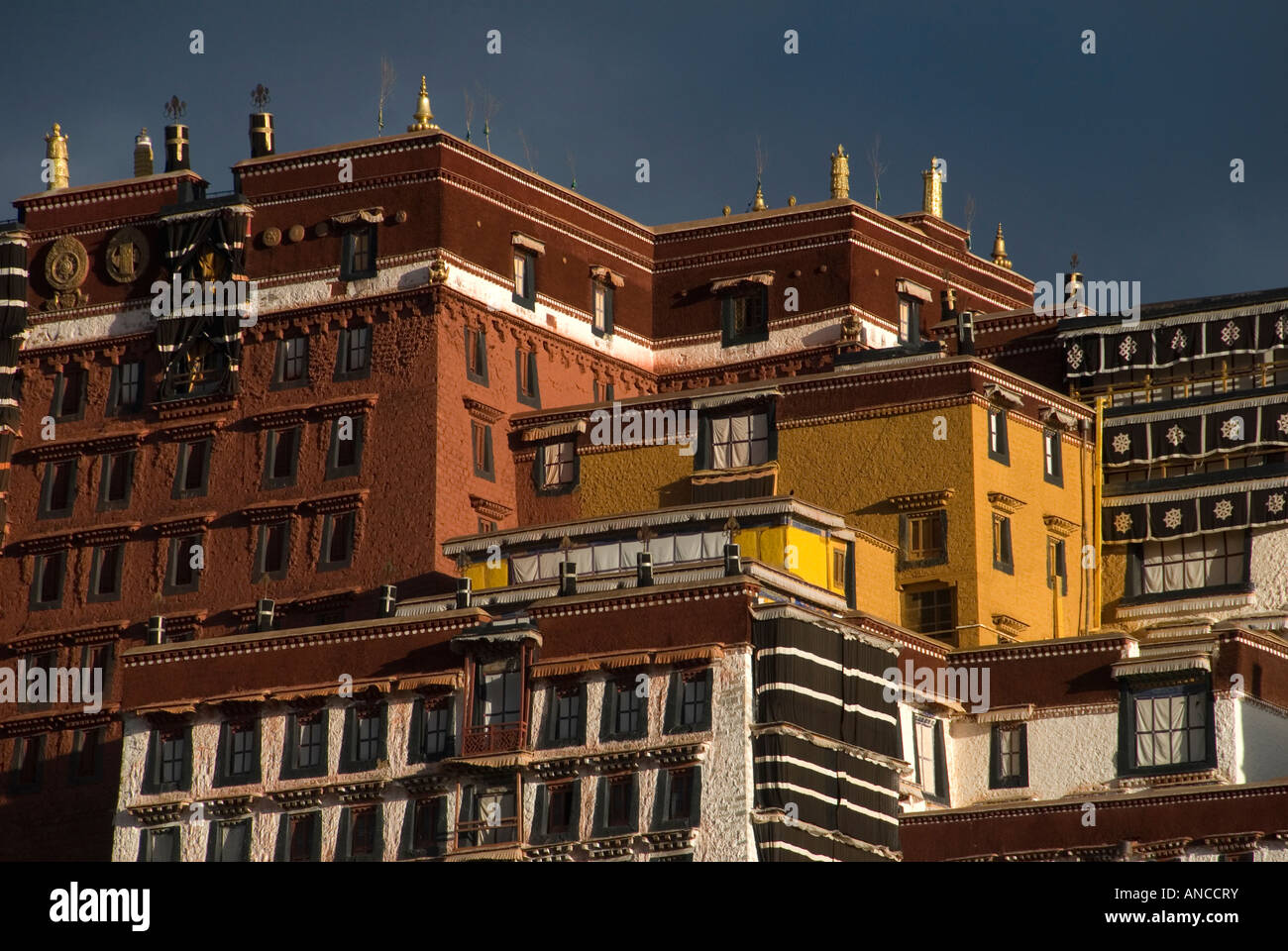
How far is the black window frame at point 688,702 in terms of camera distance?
7569cm

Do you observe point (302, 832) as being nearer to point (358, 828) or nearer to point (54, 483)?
point (358, 828)

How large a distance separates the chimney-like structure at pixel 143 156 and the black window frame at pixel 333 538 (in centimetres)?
1693

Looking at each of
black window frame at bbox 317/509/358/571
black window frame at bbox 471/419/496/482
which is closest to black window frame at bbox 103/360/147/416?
black window frame at bbox 317/509/358/571

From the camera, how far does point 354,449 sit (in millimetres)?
91250

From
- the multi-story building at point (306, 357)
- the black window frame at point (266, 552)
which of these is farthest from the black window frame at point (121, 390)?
the black window frame at point (266, 552)

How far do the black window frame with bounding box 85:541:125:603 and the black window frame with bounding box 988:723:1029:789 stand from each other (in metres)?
28.9

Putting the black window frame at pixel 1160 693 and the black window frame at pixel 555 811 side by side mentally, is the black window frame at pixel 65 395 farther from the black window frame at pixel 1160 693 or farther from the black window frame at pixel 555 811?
the black window frame at pixel 1160 693

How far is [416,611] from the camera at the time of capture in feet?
275

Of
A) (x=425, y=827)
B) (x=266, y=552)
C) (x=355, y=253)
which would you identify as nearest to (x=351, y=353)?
(x=355, y=253)

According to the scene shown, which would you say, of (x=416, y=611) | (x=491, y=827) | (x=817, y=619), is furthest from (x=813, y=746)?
(x=416, y=611)

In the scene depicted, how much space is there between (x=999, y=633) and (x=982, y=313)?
66.8 feet

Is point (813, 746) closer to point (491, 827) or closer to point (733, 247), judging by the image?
point (491, 827)

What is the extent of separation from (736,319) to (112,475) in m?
21.7
